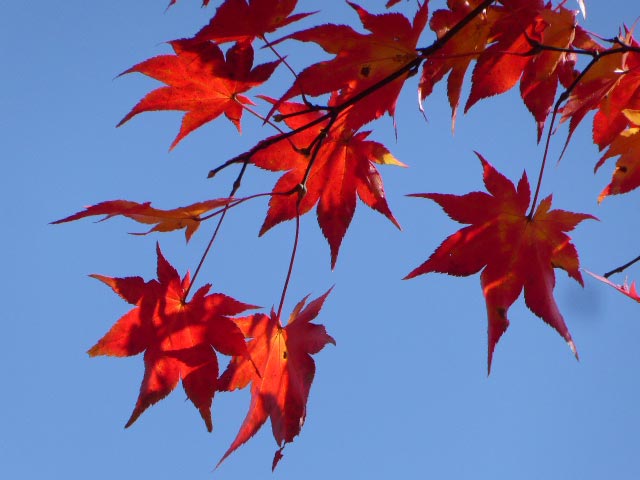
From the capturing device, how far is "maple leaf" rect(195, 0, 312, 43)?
115cm

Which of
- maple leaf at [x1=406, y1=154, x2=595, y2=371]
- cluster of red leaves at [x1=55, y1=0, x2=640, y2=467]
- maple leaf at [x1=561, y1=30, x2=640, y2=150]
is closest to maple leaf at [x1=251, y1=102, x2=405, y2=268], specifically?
cluster of red leaves at [x1=55, y1=0, x2=640, y2=467]

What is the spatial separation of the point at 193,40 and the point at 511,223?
0.60 meters

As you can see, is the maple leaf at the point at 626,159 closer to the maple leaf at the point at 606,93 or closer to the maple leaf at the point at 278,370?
the maple leaf at the point at 606,93

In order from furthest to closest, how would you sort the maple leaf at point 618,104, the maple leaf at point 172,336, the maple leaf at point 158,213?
1. the maple leaf at point 618,104
2. the maple leaf at point 172,336
3. the maple leaf at point 158,213

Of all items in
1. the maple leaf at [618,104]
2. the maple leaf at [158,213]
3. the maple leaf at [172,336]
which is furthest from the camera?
the maple leaf at [618,104]

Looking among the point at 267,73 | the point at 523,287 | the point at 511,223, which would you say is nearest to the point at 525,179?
the point at 511,223

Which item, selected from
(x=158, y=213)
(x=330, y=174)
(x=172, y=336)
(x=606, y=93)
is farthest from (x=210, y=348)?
(x=606, y=93)

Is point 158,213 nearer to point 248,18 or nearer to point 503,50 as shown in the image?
point 248,18

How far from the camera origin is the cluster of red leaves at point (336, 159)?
45.0 inches

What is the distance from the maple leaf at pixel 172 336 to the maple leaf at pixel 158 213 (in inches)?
5.0

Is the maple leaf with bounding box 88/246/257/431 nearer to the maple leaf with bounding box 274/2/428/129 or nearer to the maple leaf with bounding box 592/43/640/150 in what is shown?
the maple leaf with bounding box 274/2/428/129

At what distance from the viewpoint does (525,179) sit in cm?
128

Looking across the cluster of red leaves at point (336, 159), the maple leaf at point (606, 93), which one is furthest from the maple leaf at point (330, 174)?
the maple leaf at point (606, 93)

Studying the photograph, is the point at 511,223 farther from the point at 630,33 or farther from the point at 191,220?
the point at 191,220
